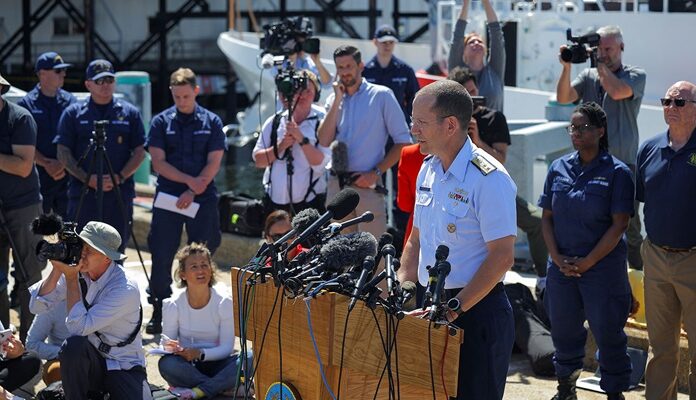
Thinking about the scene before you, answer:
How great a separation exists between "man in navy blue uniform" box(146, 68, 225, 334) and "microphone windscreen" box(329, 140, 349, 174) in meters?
1.06

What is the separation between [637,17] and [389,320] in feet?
28.7

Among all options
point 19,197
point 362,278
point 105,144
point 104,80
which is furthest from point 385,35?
point 362,278

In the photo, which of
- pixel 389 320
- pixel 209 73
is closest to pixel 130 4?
pixel 209 73

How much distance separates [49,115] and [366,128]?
2.87 meters

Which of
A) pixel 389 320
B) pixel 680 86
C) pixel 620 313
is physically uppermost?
pixel 680 86

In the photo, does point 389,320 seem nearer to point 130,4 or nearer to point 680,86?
point 680,86

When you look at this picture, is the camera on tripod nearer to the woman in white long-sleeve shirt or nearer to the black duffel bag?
the black duffel bag

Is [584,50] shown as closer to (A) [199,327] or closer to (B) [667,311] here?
(B) [667,311]

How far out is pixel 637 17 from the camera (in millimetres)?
12297

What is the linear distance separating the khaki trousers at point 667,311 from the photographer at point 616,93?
1.52 metres

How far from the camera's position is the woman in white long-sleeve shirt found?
6.92m

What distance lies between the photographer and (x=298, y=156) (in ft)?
28.5

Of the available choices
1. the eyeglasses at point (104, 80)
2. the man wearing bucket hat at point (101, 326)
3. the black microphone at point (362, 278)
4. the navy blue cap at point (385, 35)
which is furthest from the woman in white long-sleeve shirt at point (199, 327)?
the navy blue cap at point (385, 35)

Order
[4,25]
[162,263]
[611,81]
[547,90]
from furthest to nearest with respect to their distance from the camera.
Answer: [4,25] < [547,90] < [162,263] < [611,81]
